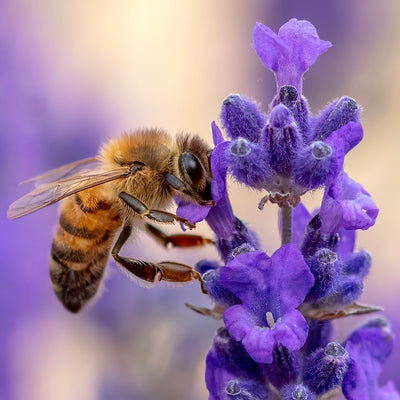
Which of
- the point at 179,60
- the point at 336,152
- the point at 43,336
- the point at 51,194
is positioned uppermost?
the point at 336,152

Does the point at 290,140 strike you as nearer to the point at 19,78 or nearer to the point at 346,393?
the point at 346,393

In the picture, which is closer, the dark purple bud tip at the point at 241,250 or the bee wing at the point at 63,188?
the dark purple bud tip at the point at 241,250

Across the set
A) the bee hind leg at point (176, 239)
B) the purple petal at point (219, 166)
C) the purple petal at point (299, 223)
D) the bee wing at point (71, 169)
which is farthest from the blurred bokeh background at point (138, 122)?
the purple petal at point (219, 166)

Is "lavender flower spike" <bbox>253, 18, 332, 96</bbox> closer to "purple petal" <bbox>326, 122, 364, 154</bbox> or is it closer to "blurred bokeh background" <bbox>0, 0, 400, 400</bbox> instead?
"purple petal" <bbox>326, 122, 364, 154</bbox>

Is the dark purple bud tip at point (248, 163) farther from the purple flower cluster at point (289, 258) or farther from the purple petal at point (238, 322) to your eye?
the purple petal at point (238, 322)

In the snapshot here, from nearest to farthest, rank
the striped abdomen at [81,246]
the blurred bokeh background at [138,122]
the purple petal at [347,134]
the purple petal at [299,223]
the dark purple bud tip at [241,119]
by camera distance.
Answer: the purple petal at [347,134]
the dark purple bud tip at [241,119]
the purple petal at [299,223]
the striped abdomen at [81,246]
the blurred bokeh background at [138,122]

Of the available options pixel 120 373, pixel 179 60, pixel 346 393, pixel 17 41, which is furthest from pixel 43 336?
pixel 179 60

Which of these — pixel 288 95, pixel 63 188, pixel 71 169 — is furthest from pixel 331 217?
pixel 71 169
